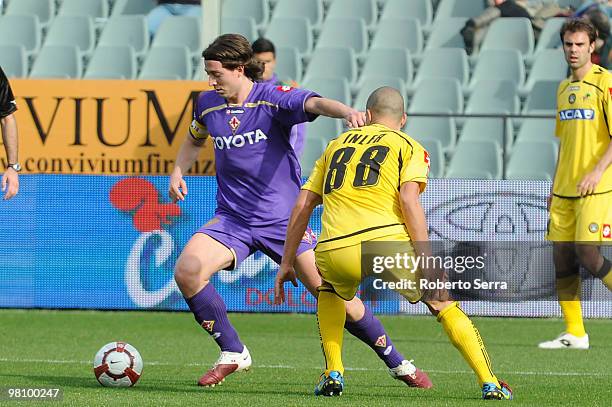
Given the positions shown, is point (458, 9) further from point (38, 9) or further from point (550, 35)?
point (38, 9)

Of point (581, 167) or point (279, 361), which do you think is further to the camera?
point (581, 167)

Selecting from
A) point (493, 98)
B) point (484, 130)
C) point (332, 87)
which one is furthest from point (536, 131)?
point (332, 87)

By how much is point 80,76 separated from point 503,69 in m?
5.49

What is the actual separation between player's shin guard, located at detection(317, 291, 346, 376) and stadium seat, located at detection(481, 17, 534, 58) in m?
9.88

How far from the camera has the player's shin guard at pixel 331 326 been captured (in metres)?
6.50

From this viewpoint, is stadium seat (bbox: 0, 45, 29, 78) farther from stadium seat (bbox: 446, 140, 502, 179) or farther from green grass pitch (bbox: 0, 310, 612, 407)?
stadium seat (bbox: 446, 140, 502, 179)

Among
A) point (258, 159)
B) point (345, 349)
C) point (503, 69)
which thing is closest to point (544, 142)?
point (503, 69)

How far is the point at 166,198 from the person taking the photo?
12.3 meters

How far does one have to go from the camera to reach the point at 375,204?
6.18m

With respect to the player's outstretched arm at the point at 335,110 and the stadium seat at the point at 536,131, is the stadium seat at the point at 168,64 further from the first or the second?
the player's outstretched arm at the point at 335,110

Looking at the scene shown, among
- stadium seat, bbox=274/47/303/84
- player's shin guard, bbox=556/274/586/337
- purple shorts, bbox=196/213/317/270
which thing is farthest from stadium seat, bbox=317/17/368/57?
purple shorts, bbox=196/213/317/270

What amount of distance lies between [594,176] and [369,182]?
325 centimetres

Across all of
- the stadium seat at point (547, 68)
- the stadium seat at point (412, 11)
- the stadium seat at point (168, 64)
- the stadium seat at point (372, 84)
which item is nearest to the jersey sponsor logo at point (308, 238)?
the stadium seat at point (372, 84)

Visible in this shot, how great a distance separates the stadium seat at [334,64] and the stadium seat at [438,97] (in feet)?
3.33
